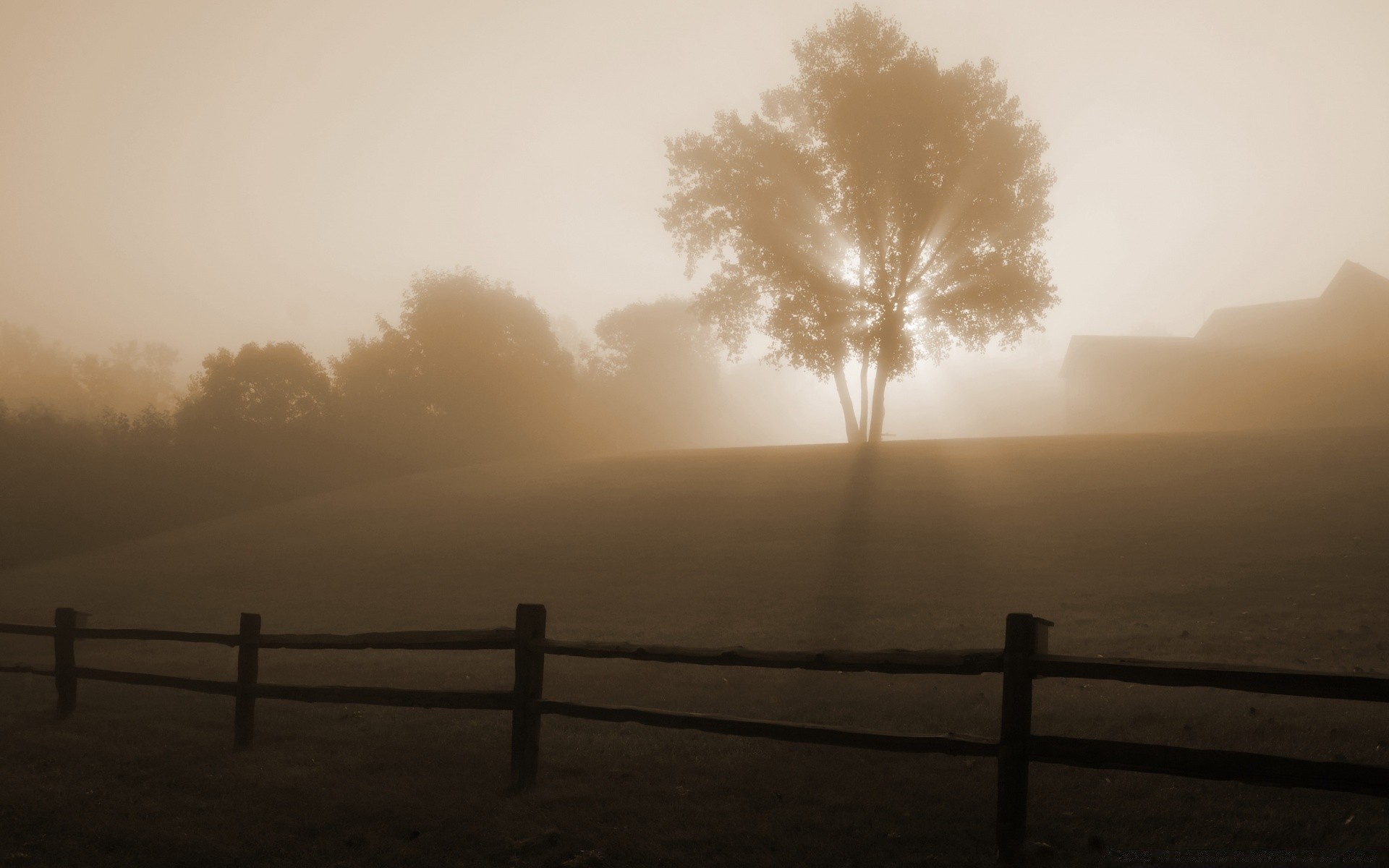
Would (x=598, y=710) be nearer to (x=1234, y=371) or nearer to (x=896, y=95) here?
(x=896, y=95)

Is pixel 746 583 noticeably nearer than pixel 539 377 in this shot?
Yes

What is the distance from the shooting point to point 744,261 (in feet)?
125

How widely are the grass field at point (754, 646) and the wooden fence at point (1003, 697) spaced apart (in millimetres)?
712

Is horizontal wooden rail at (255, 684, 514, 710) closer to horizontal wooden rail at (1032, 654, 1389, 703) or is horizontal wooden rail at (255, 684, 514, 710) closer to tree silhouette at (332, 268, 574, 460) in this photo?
horizontal wooden rail at (1032, 654, 1389, 703)

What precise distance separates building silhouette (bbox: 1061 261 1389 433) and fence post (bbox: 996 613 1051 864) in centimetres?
5219

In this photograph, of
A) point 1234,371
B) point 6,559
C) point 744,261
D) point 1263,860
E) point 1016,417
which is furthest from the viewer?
point 1016,417

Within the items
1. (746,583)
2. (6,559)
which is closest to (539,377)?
(6,559)

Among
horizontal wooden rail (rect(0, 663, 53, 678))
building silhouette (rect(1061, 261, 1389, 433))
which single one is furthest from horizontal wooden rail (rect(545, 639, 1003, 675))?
building silhouette (rect(1061, 261, 1389, 433))

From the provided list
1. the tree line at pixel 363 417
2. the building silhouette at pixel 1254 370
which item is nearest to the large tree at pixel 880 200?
the tree line at pixel 363 417

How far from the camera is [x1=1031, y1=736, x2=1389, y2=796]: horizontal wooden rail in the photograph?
201 inches

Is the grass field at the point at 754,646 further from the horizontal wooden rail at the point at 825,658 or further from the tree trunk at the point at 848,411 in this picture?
the tree trunk at the point at 848,411

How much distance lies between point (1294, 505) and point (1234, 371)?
3528 centimetres

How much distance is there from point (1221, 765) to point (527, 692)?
5471 millimetres

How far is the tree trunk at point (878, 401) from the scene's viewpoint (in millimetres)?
38531
